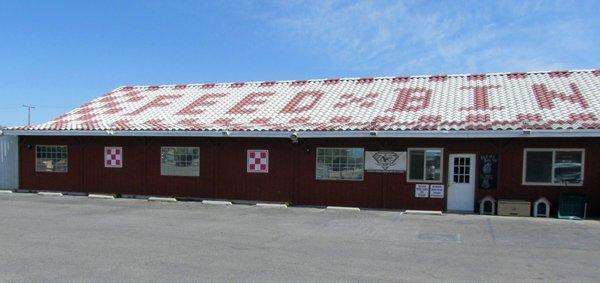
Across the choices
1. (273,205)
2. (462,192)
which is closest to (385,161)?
Result: (462,192)

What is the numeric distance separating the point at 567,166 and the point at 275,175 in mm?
8502

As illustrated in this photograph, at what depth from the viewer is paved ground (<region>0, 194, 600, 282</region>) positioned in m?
6.96

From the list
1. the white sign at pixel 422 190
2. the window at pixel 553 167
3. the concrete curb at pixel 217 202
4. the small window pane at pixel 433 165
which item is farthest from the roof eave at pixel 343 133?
the concrete curb at pixel 217 202

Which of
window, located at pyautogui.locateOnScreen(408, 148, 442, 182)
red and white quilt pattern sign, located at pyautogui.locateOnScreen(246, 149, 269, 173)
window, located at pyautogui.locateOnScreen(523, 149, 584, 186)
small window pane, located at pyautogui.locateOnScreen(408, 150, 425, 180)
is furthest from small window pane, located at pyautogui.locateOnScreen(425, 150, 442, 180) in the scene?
red and white quilt pattern sign, located at pyautogui.locateOnScreen(246, 149, 269, 173)

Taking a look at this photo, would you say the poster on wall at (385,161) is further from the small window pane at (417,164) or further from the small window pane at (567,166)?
the small window pane at (567,166)

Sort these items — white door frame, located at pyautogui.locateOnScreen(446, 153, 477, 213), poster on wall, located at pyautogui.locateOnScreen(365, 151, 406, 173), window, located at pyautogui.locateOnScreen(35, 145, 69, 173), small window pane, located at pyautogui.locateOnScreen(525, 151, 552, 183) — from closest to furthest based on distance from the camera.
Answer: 1. small window pane, located at pyautogui.locateOnScreen(525, 151, 552, 183)
2. white door frame, located at pyautogui.locateOnScreen(446, 153, 477, 213)
3. poster on wall, located at pyautogui.locateOnScreen(365, 151, 406, 173)
4. window, located at pyautogui.locateOnScreen(35, 145, 69, 173)

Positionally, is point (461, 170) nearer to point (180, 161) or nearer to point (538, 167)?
point (538, 167)

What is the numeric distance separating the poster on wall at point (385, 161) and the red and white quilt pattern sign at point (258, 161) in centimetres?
328

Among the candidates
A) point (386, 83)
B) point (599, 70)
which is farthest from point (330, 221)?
point (599, 70)

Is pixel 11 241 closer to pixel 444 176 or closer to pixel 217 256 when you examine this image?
pixel 217 256

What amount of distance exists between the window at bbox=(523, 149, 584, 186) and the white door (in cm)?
144

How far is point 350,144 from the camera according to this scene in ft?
51.5

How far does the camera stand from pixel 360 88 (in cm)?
1959

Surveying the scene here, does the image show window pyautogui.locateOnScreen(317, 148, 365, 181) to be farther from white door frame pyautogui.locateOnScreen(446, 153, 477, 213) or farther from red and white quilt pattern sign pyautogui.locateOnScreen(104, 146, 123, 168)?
red and white quilt pattern sign pyautogui.locateOnScreen(104, 146, 123, 168)
